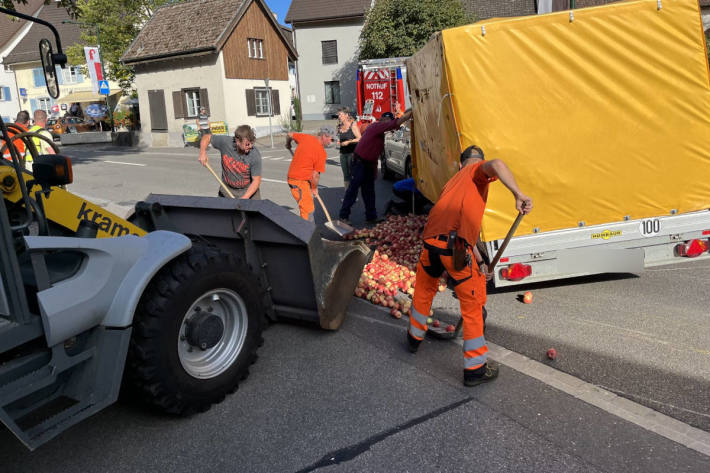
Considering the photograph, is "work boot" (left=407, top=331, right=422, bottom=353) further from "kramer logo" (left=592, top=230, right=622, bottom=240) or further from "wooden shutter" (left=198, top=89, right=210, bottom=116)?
"wooden shutter" (left=198, top=89, right=210, bottom=116)

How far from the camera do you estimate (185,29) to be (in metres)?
32.5

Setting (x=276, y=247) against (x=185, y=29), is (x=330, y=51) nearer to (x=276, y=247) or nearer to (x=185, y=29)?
(x=185, y=29)

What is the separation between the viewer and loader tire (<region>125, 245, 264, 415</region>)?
3279 millimetres

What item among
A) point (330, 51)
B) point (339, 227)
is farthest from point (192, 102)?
point (339, 227)

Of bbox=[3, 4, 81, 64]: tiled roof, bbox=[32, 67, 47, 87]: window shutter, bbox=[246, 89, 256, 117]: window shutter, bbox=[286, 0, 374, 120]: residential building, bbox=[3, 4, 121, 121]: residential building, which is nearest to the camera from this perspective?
bbox=[246, 89, 256, 117]: window shutter

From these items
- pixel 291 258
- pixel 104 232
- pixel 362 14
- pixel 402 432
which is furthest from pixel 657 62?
pixel 362 14

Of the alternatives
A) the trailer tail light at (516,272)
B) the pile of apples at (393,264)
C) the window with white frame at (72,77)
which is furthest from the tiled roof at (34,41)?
the trailer tail light at (516,272)

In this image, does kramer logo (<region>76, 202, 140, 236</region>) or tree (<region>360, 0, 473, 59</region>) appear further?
tree (<region>360, 0, 473, 59</region>)

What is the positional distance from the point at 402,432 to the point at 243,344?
1.29m

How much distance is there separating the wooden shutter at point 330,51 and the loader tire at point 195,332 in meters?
39.2

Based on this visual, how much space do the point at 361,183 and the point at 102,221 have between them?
600 centimetres

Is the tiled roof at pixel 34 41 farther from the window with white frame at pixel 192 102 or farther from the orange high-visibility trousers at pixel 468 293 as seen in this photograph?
the orange high-visibility trousers at pixel 468 293

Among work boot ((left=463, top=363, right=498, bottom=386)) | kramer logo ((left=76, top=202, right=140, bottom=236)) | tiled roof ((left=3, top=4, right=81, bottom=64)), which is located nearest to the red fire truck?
work boot ((left=463, top=363, right=498, bottom=386))

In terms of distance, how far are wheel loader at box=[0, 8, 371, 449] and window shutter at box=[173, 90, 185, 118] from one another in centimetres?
2928
